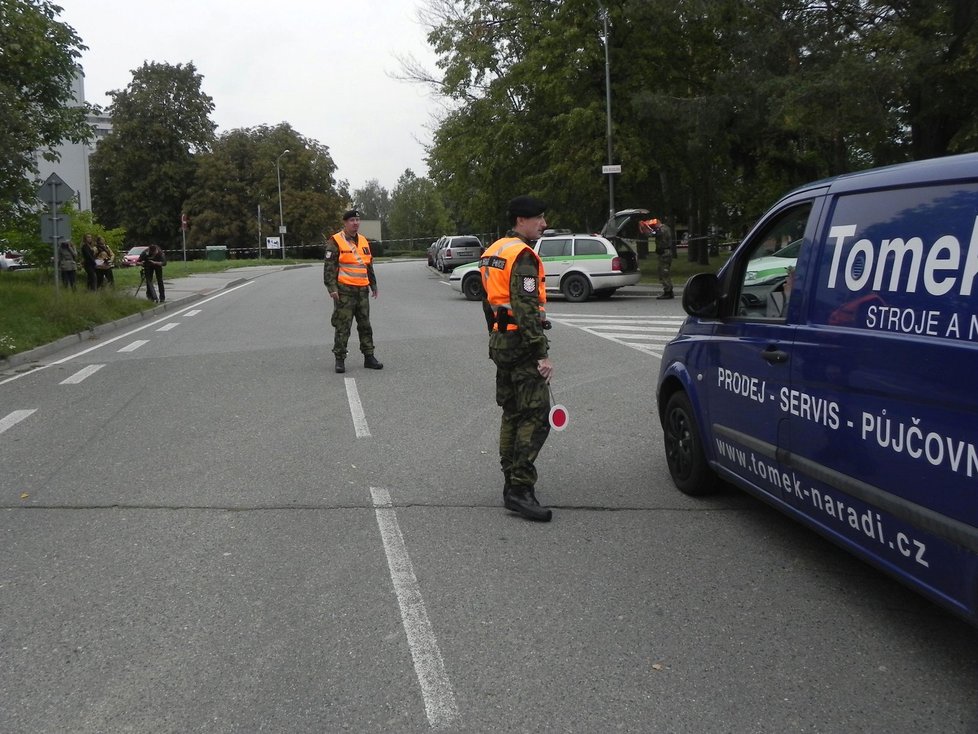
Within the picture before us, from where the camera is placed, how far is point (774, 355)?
4.50 meters

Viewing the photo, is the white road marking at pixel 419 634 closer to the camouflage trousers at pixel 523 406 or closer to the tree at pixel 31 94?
the camouflage trousers at pixel 523 406

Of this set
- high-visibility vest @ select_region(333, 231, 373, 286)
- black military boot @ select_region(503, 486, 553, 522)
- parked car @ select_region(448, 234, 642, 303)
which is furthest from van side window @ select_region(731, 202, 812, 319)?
parked car @ select_region(448, 234, 642, 303)

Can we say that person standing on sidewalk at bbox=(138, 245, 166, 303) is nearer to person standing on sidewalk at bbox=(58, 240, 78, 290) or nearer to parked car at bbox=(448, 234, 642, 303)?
person standing on sidewalk at bbox=(58, 240, 78, 290)

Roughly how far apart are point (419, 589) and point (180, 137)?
81.4 meters

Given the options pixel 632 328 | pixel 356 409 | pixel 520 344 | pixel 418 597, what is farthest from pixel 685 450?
pixel 632 328

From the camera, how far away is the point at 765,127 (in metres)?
25.6

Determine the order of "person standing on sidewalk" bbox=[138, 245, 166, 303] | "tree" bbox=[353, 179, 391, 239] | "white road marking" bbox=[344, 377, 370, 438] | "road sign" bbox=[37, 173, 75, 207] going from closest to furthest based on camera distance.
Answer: "white road marking" bbox=[344, 377, 370, 438] < "road sign" bbox=[37, 173, 75, 207] < "person standing on sidewalk" bbox=[138, 245, 166, 303] < "tree" bbox=[353, 179, 391, 239]

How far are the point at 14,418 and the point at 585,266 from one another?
15928 mm

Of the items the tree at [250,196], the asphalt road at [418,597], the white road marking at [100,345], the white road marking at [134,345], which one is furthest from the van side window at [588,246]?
the tree at [250,196]

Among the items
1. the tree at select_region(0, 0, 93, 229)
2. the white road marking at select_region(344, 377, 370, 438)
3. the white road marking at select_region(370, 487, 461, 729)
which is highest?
the tree at select_region(0, 0, 93, 229)

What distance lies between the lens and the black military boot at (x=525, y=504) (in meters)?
5.50

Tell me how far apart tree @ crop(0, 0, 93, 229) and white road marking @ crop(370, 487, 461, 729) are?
14624 mm

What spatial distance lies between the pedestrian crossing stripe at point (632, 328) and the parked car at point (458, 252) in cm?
2264

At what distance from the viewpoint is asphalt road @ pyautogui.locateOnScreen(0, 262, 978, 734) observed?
3.37 meters
